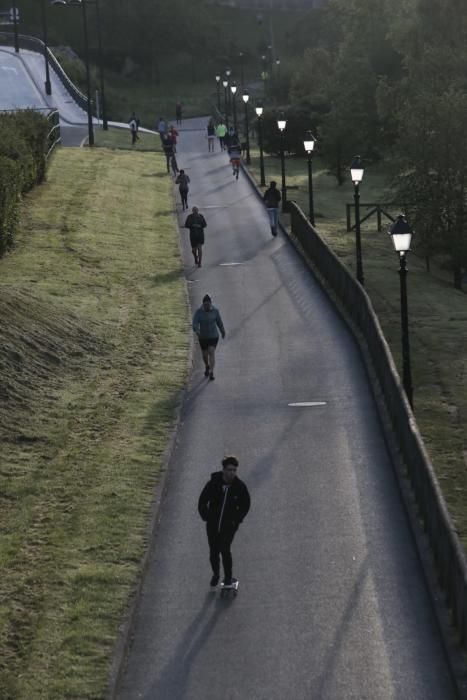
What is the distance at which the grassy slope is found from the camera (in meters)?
13.7

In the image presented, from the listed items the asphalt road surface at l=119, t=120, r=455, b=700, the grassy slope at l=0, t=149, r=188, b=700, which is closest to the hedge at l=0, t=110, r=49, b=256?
the grassy slope at l=0, t=149, r=188, b=700

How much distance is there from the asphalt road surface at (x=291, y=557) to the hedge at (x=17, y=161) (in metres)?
11.4

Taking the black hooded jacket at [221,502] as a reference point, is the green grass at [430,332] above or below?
below

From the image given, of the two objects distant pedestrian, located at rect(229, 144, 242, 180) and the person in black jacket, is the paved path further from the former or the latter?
the person in black jacket

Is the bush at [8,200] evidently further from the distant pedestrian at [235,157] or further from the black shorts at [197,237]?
the distant pedestrian at [235,157]

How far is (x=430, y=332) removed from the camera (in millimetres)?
29609

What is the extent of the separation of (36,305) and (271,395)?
6.75 meters

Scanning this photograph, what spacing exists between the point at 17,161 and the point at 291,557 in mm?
29172

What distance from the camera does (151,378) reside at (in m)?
25.2

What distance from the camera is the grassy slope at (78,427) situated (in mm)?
13664

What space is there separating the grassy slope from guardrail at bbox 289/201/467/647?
349cm

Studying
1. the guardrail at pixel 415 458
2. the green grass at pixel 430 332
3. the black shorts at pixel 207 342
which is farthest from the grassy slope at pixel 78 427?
the green grass at pixel 430 332

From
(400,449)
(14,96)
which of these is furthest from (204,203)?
(14,96)

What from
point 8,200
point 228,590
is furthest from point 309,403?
point 8,200
